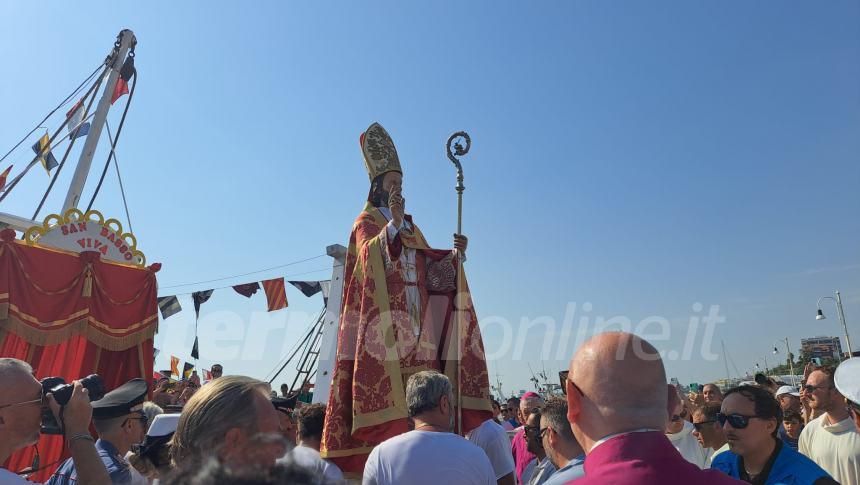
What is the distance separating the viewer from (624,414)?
1.67m

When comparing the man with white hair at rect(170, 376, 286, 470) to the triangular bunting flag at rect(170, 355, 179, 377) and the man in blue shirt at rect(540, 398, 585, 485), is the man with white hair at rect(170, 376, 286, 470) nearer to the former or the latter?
the man in blue shirt at rect(540, 398, 585, 485)

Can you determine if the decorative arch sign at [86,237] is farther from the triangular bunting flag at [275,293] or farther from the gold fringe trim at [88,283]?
the triangular bunting flag at [275,293]

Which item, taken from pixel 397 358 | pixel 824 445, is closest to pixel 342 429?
pixel 397 358

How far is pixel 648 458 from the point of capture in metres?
1.58

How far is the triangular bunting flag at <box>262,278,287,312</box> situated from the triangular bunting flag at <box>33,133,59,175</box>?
17.9ft

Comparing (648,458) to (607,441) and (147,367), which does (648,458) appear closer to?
(607,441)

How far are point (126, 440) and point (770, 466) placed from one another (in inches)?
140

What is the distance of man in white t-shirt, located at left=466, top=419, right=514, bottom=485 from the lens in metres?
4.45

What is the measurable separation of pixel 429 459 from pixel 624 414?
1.58 metres

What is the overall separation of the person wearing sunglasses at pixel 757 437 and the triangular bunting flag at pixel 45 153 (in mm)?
13838

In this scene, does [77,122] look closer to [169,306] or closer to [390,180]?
[169,306]

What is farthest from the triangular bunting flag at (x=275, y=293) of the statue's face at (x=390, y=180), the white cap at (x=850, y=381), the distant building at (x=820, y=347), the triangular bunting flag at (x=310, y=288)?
the distant building at (x=820, y=347)

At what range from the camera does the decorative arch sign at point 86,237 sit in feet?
26.2

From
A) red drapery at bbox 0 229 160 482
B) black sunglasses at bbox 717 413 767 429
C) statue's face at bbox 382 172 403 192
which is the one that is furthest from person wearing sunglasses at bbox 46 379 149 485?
red drapery at bbox 0 229 160 482
